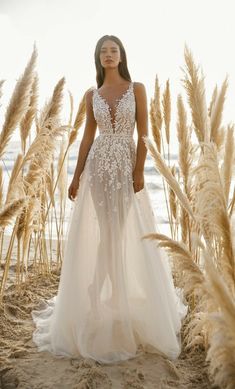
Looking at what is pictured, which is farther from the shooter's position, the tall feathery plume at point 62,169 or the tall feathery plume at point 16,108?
the tall feathery plume at point 62,169

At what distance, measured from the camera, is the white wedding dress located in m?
2.27

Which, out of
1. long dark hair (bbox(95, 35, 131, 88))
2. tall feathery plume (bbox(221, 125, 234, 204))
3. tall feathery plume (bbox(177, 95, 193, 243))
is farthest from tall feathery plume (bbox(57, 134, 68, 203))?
tall feathery plume (bbox(221, 125, 234, 204))

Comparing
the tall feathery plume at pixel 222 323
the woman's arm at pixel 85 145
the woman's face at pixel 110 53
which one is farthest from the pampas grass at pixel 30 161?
the tall feathery plume at pixel 222 323

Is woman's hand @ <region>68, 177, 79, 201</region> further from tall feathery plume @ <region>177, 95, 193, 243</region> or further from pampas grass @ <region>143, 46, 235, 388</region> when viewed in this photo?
pampas grass @ <region>143, 46, 235, 388</region>

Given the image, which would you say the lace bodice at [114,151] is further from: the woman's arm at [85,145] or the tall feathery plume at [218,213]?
the tall feathery plume at [218,213]

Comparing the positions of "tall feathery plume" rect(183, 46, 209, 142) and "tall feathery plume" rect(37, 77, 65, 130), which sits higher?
"tall feathery plume" rect(37, 77, 65, 130)

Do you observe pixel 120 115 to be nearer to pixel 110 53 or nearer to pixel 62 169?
pixel 110 53

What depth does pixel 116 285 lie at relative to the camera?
2.36 m

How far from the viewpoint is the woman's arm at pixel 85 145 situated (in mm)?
2674

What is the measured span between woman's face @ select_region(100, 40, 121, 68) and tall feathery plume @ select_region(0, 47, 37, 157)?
1.87 feet

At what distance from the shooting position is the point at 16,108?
2.24 metres

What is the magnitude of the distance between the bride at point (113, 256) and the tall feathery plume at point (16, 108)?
52 cm

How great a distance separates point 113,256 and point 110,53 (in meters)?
1.34

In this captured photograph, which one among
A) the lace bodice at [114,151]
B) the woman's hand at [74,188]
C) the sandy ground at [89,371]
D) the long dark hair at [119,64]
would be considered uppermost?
the long dark hair at [119,64]
